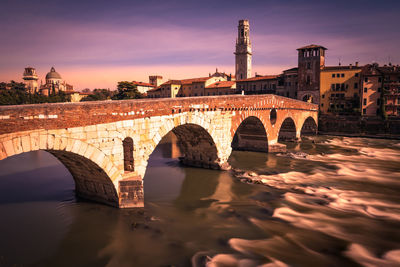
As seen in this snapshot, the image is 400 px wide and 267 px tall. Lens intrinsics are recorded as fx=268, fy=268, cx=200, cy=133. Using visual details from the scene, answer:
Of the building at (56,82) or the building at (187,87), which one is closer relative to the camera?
the building at (187,87)

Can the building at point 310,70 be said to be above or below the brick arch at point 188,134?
above

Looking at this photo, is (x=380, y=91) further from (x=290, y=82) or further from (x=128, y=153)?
(x=128, y=153)

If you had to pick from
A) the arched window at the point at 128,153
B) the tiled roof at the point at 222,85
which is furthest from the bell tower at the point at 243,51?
the arched window at the point at 128,153

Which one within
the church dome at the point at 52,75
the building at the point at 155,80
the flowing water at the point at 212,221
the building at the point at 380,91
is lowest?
the flowing water at the point at 212,221

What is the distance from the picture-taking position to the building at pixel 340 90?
4553cm

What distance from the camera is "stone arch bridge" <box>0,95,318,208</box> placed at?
913 centimetres

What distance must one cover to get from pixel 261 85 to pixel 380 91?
67.7ft

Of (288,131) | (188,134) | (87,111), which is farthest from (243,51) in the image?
(87,111)

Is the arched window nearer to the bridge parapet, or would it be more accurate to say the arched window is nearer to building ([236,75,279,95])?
the bridge parapet

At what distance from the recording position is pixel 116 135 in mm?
11852

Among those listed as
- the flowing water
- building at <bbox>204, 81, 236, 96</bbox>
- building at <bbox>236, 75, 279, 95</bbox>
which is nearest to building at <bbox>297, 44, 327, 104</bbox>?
building at <bbox>236, 75, 279, 95</bbox>

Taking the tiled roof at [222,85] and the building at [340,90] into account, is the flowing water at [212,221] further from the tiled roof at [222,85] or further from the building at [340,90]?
the tiled roof at [222,85]

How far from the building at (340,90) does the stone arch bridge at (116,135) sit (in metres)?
32.5

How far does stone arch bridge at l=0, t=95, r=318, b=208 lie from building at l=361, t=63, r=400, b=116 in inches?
1299
